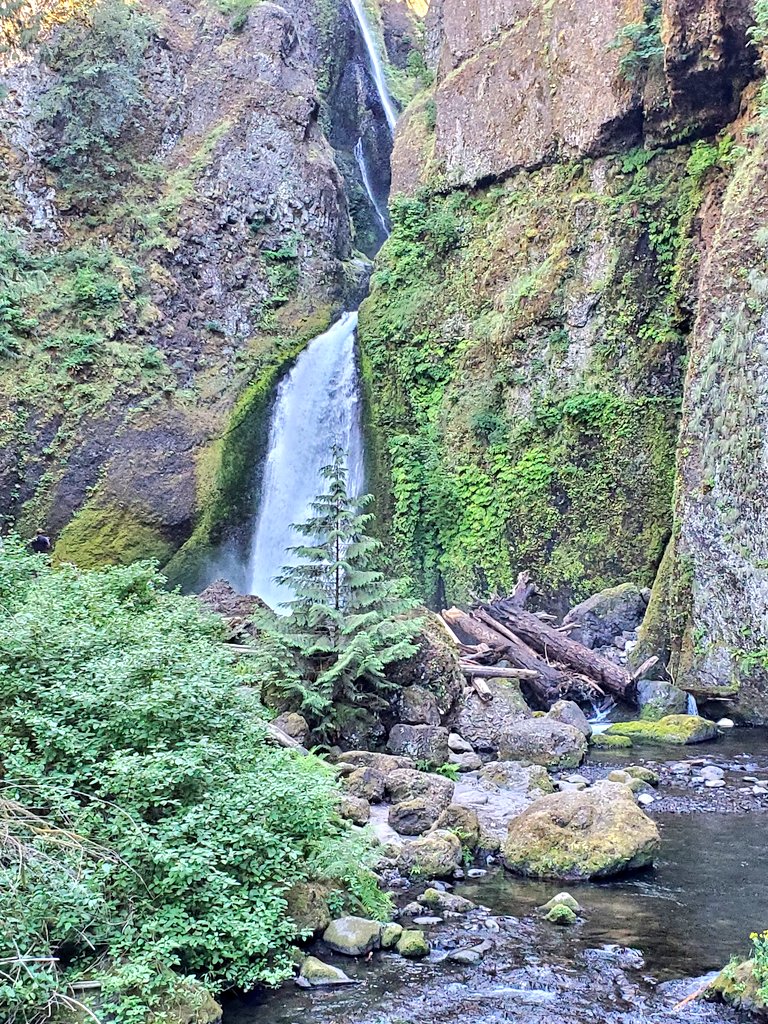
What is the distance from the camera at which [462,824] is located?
737cm

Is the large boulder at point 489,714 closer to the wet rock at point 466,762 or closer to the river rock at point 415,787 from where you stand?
the wet rock at point 466,762

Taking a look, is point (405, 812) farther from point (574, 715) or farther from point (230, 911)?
point (574, 715)

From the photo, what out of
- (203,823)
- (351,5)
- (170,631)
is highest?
(351,5)

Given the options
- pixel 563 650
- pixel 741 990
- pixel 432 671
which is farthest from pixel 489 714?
pixel 741 990

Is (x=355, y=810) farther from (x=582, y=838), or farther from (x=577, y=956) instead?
(x=577, y=956)

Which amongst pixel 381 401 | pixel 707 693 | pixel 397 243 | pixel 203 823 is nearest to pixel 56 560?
pixel 381 401

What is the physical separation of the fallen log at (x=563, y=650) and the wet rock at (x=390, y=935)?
8.22 metres

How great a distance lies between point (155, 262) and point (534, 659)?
48.6 ft

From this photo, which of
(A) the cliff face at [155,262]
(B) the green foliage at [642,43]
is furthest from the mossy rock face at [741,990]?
(B) the green foliage at [642,43]

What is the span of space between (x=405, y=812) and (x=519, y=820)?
1001mm

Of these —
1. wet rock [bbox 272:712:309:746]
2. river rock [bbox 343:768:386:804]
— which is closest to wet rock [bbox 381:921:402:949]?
river rock [bbox 343:768:386:804]

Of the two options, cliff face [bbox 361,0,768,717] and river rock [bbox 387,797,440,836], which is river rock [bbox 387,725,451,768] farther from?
cliff face [bbox 361,0,768,717]

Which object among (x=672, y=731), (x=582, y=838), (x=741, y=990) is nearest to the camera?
(x=741, y=990)

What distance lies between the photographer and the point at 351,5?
33.8m
